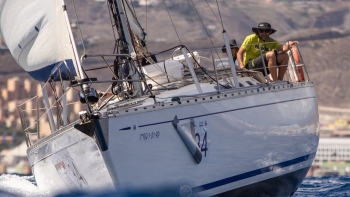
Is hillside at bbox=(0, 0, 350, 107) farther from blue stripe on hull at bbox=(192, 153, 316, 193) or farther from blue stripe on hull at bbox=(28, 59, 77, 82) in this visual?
blue stripe on hull at bbox=(192, 153, 316, 193)

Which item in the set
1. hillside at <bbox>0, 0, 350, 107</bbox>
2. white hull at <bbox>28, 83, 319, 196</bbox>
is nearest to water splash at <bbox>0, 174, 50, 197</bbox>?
white hull at <bbox>28, 83, 319, 196</bbox>

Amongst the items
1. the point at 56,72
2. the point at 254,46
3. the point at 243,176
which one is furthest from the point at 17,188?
the point at 243,176

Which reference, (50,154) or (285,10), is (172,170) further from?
(285,10)

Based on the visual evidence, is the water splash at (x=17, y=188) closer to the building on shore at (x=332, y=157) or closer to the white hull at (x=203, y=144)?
the white hull at (x=203, y=144)

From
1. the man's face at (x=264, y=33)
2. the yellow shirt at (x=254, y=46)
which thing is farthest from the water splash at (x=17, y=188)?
the man's face at (x=264, y=33)

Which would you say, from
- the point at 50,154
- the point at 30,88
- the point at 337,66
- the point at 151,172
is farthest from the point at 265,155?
the point at 337,66

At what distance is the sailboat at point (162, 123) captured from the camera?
8602mm

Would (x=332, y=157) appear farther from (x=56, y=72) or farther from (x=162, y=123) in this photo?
(x=162, y=123)

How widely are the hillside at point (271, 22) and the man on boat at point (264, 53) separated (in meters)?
54.1

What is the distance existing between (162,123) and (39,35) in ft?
5.62

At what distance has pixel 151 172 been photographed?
28.5 ft

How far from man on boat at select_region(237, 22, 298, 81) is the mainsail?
1738mm

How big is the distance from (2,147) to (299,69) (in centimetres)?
3857

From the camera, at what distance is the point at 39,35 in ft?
31.9
